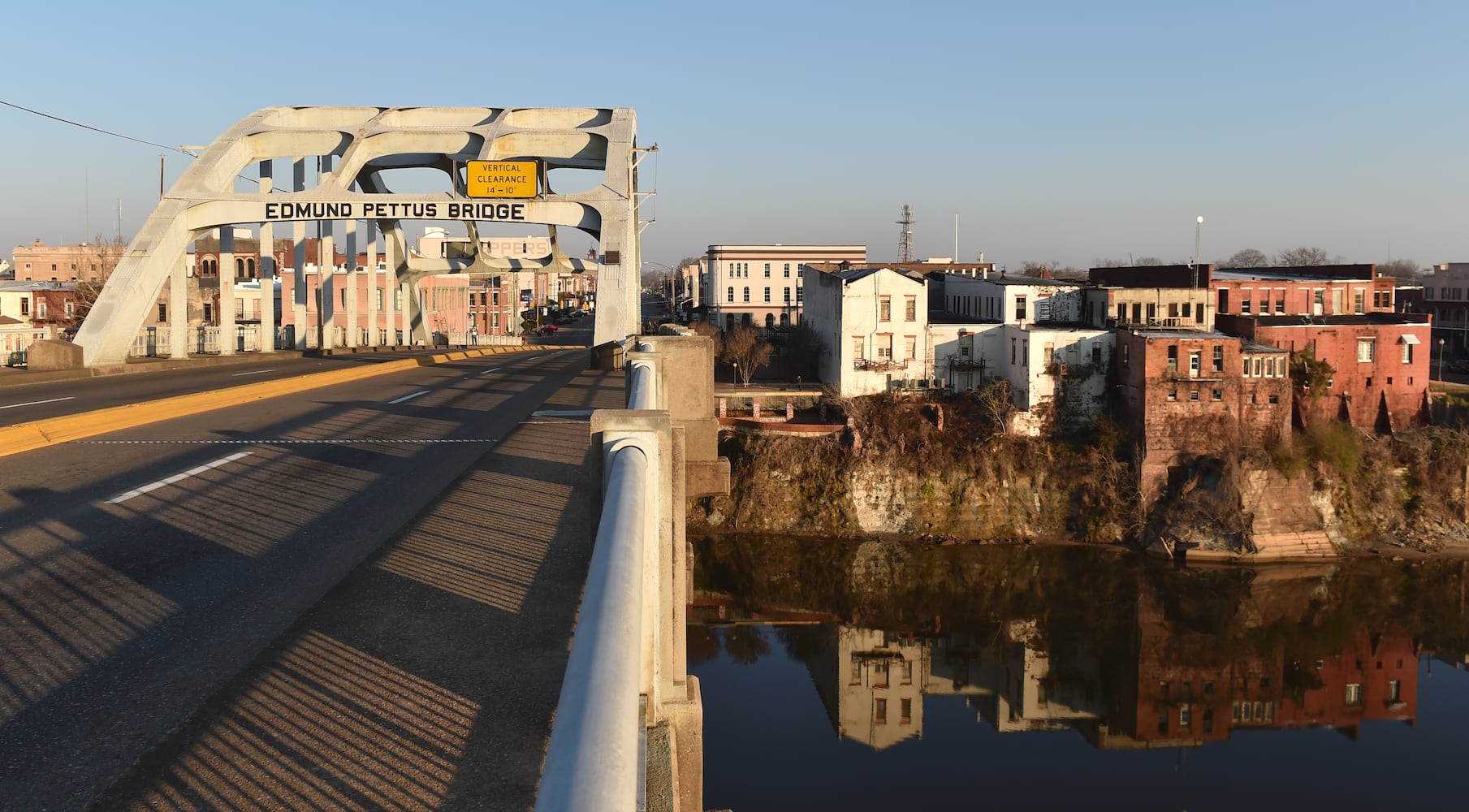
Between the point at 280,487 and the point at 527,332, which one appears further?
the point at 527,332

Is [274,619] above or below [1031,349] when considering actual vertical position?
below

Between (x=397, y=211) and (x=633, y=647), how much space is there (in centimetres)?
2870

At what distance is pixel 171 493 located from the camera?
8.70 m

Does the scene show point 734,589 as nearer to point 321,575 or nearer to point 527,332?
point 321,575

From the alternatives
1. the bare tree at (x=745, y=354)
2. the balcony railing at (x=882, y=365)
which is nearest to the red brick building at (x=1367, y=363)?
the balcony railing at (x=882, y=365)

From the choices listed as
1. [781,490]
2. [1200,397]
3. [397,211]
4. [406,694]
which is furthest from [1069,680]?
[406,694]

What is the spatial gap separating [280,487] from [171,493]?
800 mm

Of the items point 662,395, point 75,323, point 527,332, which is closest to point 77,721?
point 662,395

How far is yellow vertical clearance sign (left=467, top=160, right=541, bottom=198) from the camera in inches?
1156

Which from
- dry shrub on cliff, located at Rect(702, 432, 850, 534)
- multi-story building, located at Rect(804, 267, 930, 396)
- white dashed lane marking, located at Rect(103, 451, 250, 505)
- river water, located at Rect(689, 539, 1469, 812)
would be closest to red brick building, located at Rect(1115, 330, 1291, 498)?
river water, located at Rect(689, 539, 1469, 812)

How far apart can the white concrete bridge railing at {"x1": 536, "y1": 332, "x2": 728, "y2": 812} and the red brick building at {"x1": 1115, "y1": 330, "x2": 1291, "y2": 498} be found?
43097 mm

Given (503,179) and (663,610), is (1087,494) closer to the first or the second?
(503,179)

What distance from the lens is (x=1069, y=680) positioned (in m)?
34.7

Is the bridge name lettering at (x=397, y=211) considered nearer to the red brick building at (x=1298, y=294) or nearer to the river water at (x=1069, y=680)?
the river water at (x=1069, y=680)
